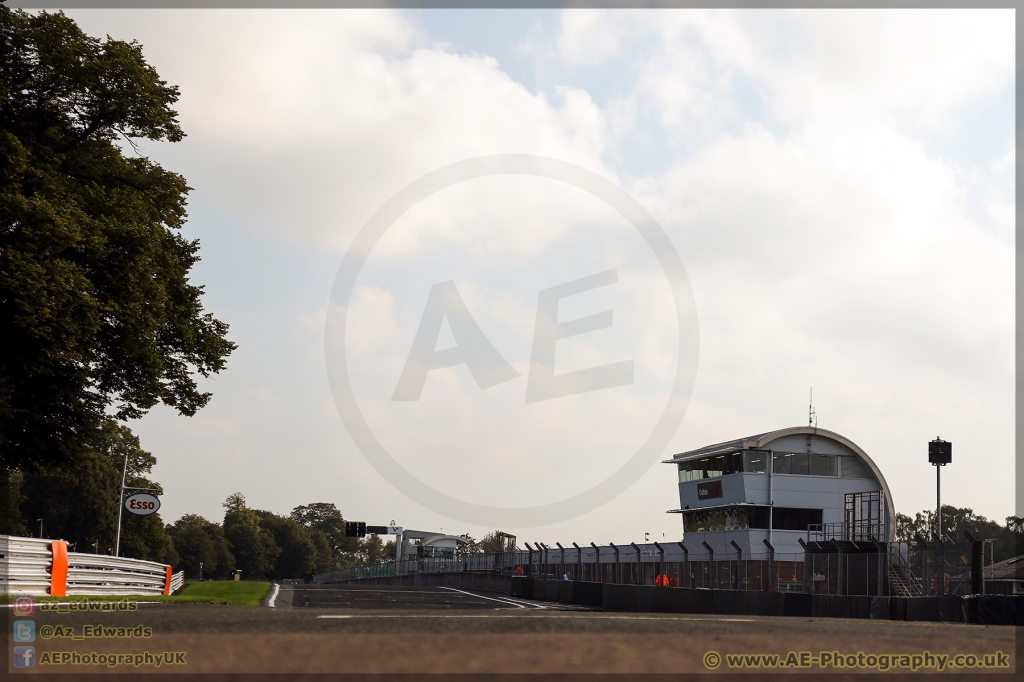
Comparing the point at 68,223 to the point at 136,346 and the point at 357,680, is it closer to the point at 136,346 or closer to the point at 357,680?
the point at 136,346

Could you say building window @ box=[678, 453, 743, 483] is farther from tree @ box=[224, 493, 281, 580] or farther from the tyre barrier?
tree @ box=[224, 493, 281, 580]

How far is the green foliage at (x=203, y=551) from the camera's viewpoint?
15888cm

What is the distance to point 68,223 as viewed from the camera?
21453 mm

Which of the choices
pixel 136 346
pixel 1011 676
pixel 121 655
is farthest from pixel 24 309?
pixel 1011 676

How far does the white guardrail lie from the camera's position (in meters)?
17.9

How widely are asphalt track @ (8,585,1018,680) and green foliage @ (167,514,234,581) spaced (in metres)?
149

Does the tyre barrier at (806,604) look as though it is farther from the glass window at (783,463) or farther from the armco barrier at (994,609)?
the glass window at (783,463)

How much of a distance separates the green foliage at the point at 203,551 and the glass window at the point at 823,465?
110 m

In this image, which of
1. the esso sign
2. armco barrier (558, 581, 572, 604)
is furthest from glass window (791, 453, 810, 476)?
the esso sign

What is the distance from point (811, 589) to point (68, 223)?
60.0 ft

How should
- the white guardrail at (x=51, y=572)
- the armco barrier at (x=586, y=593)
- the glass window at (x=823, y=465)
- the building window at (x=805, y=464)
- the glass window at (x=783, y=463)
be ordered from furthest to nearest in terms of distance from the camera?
the glass window at (x=823, y=465) → the building window at (x=805, y=464) → the glass window at (x=783, y=463) → the armco barrier at (x=586, y=593) → the white guardrail at (x=51, y=572)

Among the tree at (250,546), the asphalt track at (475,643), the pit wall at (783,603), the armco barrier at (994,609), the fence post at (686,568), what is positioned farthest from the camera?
the tree at (250,546)

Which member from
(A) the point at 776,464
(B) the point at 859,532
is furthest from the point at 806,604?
(A) the point at 776,464

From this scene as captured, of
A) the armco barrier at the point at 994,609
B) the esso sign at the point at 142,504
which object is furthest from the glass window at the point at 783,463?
the armco barrier at the point at 994,609
